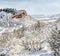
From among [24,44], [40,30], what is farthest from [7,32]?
[24,44]

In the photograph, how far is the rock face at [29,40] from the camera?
1508 centimetres

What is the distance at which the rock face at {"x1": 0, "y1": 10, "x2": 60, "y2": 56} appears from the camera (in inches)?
594

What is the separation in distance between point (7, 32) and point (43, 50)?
4.99 metres

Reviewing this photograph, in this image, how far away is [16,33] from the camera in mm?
18859

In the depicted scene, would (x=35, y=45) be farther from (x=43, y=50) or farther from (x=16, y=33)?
(x=16, y=33)

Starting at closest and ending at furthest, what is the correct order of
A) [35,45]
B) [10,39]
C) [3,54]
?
[3,54], [35,45], [10,39]

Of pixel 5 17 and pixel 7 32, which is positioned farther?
pixel 5 17

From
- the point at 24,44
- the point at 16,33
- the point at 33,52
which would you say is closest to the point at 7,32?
the point at 16,33

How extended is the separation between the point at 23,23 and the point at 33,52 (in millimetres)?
7211

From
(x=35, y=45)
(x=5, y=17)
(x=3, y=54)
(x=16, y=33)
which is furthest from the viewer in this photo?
(x=5, y=17)

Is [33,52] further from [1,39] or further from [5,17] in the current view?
[5,17]

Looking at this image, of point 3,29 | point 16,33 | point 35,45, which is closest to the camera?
point 35,45

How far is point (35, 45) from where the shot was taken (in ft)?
51.5

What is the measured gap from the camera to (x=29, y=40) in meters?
16.8
